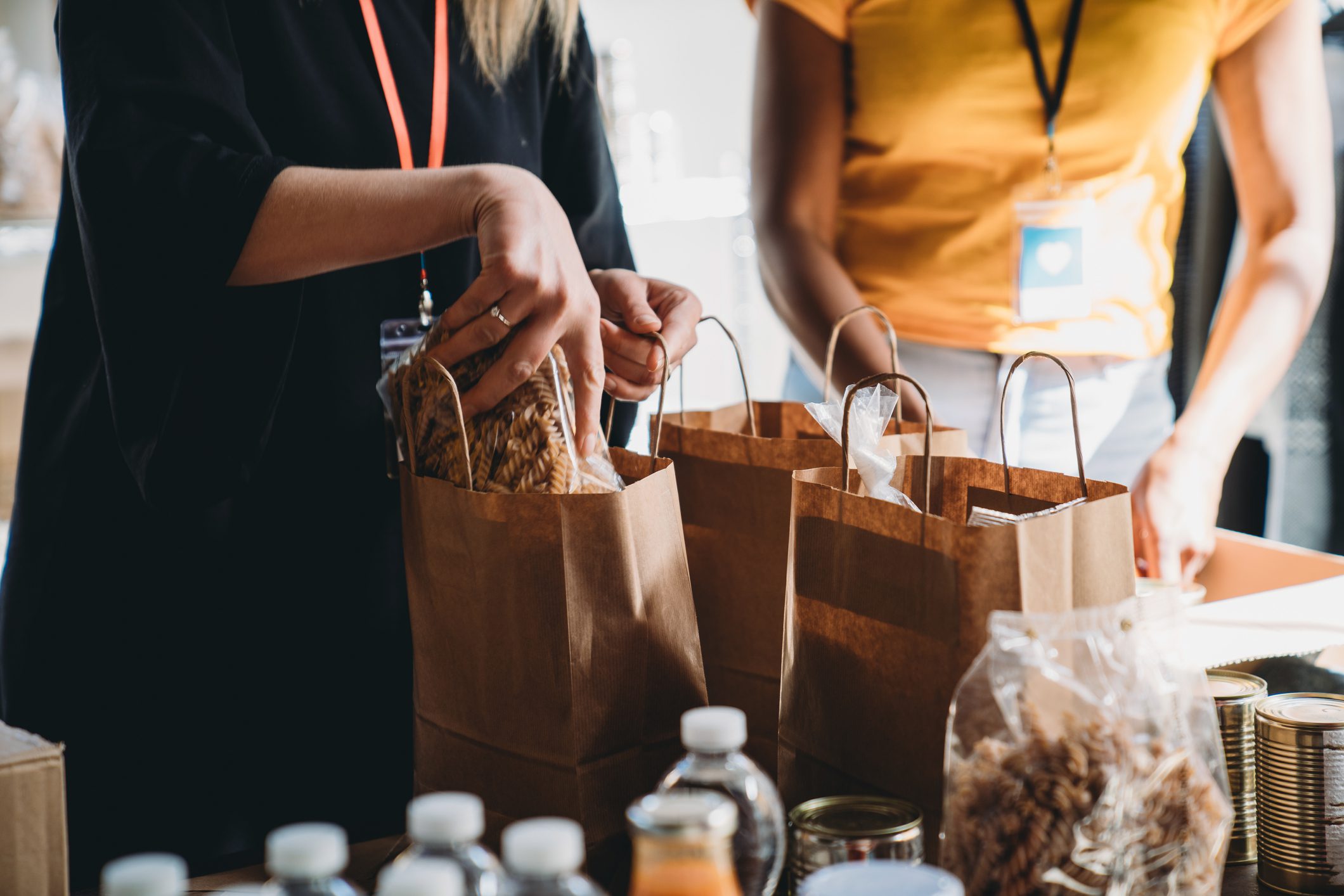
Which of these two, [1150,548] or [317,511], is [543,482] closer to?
[317,511]

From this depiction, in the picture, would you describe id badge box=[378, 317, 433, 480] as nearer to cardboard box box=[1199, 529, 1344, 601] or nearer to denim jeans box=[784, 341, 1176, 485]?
denim jeans box=[784, 341, 1176, 485]

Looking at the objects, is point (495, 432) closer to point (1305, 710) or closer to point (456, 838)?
point (456, 838)

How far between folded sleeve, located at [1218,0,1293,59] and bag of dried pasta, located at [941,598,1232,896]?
1.18 metres

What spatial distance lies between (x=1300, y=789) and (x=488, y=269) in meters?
0.61

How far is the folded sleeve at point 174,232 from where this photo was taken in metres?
0.82

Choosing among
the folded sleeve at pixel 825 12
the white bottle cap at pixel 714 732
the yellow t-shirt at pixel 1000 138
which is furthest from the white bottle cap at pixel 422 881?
the folded sleeve at pixel 825 12

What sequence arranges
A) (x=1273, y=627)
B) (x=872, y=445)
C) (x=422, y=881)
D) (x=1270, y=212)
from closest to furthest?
(x=422, y=881) → (x=872, y=445) → (x=1273, y=627) → (x=1270, y=212)

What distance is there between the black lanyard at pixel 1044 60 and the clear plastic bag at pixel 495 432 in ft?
2.88

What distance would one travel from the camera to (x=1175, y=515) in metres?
1.31

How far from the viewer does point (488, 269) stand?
78 centimetres

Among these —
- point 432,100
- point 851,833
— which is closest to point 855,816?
point 851,833

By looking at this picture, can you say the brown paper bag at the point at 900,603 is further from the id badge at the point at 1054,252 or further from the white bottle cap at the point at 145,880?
the id badge at the point at 1054,252

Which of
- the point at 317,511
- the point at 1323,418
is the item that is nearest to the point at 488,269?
the point at 317,511

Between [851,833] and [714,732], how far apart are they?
0.34ft
